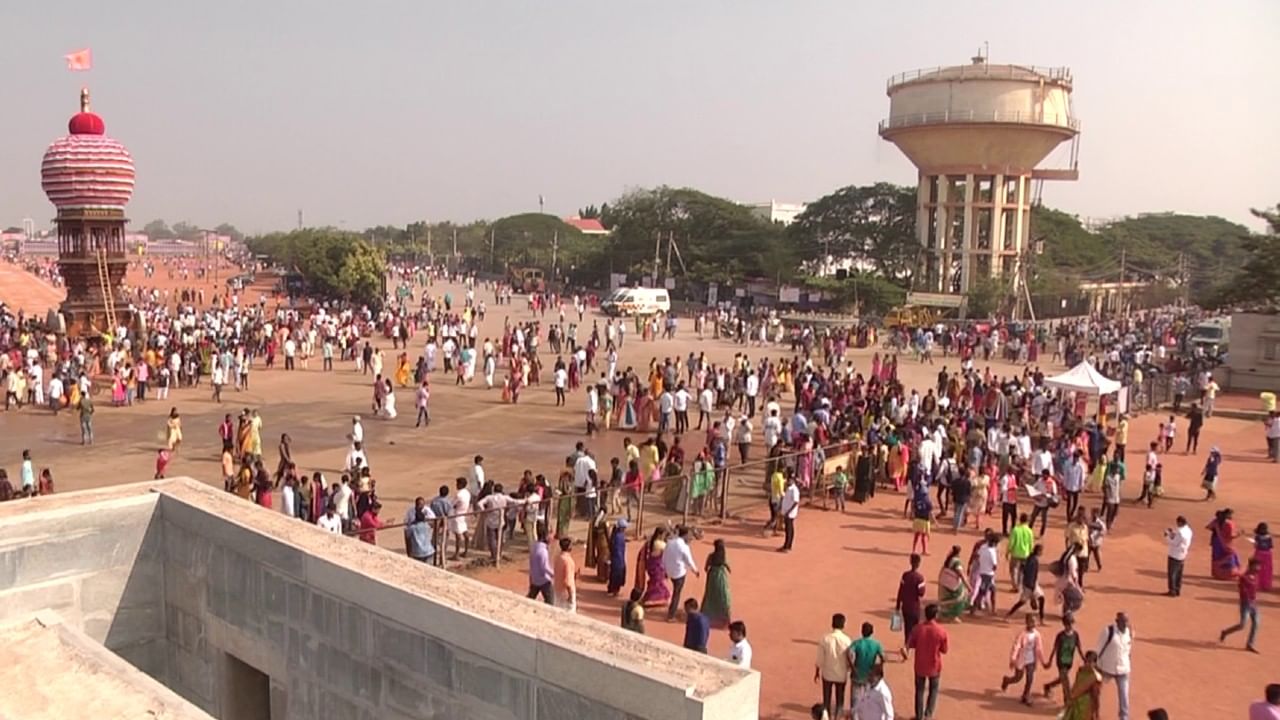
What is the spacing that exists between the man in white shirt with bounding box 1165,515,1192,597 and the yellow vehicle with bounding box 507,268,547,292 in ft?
185

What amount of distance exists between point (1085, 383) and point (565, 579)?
15618mm

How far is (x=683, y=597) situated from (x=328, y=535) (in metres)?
6.39

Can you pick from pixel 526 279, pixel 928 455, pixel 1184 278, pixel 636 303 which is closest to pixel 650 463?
pixel 928 455

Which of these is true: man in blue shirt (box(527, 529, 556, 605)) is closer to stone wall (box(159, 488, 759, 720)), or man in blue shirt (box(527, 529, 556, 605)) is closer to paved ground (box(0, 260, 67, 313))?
stone wall (box(159, 488, 759, 720))

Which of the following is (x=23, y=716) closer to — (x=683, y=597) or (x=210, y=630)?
(x=210, y=630)

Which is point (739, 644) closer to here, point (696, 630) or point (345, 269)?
point (696, 630)

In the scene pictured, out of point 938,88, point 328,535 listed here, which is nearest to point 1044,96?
point 938,88

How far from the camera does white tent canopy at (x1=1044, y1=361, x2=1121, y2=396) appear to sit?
72.4ft

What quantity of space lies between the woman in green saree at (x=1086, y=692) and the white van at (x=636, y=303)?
41712 mm

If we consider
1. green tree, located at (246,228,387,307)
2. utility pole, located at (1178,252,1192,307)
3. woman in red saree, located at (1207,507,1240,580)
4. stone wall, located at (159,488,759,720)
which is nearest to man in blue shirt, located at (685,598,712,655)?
stone wall, located at (159,488,759,720)

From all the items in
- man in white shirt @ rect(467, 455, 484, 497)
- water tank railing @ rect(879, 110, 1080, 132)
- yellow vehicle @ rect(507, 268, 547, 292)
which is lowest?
man in white shirt @ rect(467, 455, 484, 497)

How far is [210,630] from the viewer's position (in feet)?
23.4

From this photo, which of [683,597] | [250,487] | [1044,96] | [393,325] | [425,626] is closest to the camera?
[425,626]

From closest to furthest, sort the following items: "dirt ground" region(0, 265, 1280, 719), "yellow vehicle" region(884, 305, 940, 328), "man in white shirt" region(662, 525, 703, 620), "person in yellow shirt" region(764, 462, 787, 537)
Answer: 1. "dirt ground" region(0, 265, 1280, 719)
2. "man in white shirt" region(662, 525, 703, 620)
3. "person in yellow shirt" region(764, 462, 787, 537)
4. "yellow vehicle" region(884, 305, 940, 328)
